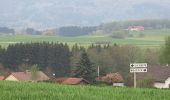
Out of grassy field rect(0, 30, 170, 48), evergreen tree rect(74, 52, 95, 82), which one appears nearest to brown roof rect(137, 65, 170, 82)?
evergreen tree rect(74, 52, 95, 82)

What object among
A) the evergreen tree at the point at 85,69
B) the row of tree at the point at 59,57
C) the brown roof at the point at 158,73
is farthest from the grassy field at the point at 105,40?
the evergreen tree at the point at 85,69

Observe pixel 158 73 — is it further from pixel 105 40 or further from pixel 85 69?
pixel 105 40

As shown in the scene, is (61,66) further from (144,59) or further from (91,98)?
(91,98)

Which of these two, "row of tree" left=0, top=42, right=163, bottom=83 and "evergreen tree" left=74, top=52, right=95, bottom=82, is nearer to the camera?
"evergreen tree" left=74, top=52, right=95, bottom=82

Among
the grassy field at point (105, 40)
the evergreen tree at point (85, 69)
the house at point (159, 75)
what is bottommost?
the grassy field at point (105, 40)

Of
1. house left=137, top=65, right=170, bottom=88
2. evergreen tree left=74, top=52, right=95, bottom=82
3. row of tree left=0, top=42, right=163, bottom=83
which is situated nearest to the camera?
house left=137, top=65, right=170, bottom=88

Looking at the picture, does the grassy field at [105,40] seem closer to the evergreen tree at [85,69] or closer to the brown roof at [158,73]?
the brown roof at [158,73]

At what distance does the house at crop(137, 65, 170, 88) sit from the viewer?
61.7m

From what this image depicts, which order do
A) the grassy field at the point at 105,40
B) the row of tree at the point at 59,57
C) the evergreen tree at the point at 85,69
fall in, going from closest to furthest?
the evergreen tree at the point at 85,69
the row of tree at the point at 59,57
the grassy field at the point at 105,40

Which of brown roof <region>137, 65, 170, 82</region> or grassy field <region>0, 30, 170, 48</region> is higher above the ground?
brown roof <region>137, 65, 170, 82</region>

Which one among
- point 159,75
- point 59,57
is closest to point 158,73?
point 159,75

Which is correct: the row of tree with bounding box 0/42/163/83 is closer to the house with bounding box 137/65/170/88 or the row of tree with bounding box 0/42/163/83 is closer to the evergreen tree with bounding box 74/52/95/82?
the house with bounding box 137/65/170/88

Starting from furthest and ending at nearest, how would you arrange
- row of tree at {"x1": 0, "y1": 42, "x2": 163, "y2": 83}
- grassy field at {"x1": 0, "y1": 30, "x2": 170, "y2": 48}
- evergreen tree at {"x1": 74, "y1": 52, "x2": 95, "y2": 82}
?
1. grassy field at {"x1": 0, "y1": 30, "x2": 170, "y2": 48}
2. row of tree at {"x1": 0, "y1": 42, "x2": 163, "y2": 83}
3. evergreen tree at {"x1": 74, "y1": 52, "x2": 95, "y2": 82}

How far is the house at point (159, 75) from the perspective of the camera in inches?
2430
